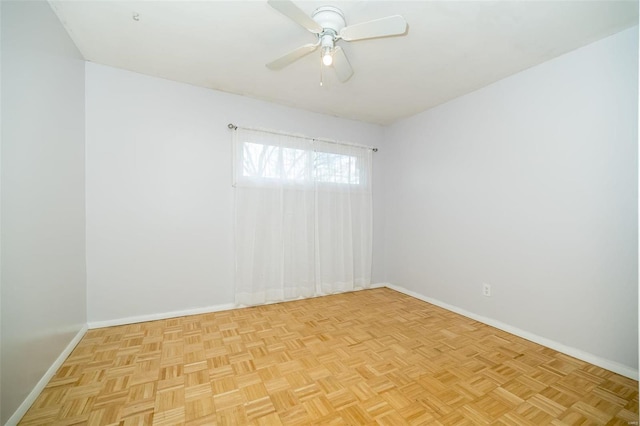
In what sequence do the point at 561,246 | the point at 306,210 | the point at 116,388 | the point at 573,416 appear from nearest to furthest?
the point at 573,416, the point at 116,388, the point at 561,246, the point at 306,210

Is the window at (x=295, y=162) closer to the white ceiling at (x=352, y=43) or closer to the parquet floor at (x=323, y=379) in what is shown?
the white ceiling at (x=352, y=43)

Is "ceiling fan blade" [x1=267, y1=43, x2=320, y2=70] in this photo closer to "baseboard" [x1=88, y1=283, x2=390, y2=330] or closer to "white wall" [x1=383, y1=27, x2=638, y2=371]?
"white wall" [x1=383, y1=27, x2=638, y2=371]

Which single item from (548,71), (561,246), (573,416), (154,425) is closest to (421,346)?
(573,416)

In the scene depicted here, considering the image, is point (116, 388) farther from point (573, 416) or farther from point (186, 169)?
point (573, 416)

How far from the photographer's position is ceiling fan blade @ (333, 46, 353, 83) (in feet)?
6.05

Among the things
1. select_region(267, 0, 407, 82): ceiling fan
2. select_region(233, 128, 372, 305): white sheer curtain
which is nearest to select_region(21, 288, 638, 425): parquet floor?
select_region(233, 128, 372, 305): white sheer curtain

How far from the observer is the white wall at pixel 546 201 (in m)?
1.83

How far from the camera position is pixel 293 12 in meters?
1.44

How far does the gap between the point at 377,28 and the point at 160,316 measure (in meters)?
3.08

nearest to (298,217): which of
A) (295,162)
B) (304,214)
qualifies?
(304,214)

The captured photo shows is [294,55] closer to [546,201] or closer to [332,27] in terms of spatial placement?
[332,27]

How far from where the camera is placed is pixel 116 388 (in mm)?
1585

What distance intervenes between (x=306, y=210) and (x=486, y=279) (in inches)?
82.9

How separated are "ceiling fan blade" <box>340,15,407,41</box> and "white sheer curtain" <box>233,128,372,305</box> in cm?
170
